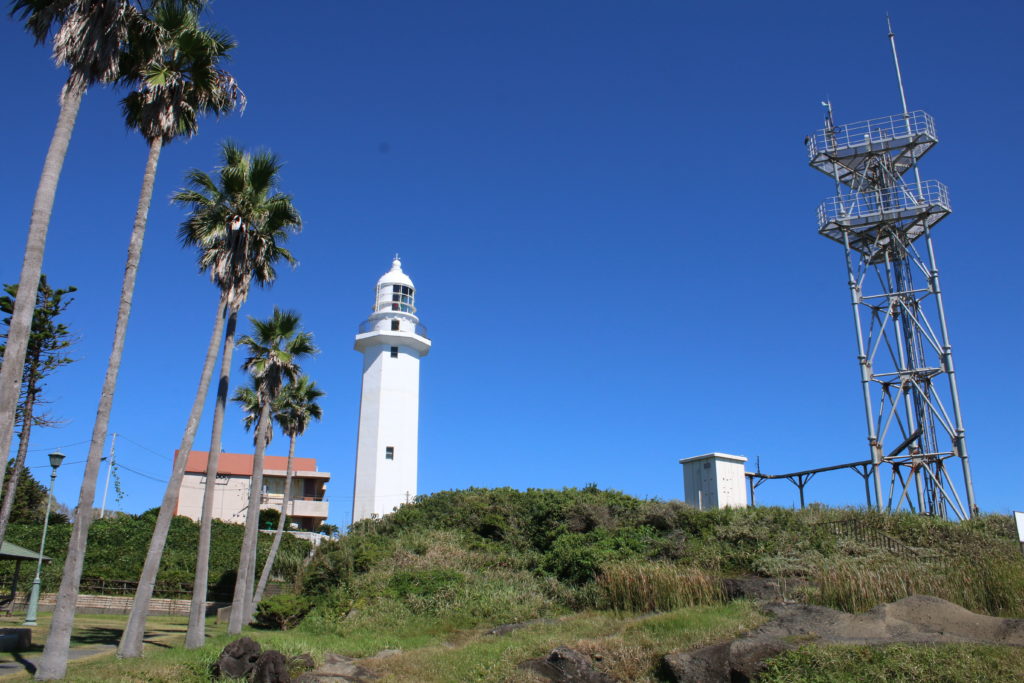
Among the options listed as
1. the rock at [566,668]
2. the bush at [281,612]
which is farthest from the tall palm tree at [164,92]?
the rock at [566,668]

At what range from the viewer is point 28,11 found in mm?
13227

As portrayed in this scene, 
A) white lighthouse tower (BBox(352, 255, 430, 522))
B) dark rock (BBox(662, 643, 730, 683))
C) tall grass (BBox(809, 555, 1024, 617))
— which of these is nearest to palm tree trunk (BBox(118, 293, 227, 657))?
dark rock (BBox(662, 643, 730, 683))

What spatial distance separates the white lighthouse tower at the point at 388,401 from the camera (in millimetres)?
40031

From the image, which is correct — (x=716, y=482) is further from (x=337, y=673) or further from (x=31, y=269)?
(x=31, y=269)

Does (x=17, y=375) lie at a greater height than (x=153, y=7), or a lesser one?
lesser

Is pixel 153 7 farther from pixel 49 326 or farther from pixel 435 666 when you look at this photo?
pixel 49 326

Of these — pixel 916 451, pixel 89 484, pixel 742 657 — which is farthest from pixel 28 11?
pixel 916 451

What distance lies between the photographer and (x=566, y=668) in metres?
12.5

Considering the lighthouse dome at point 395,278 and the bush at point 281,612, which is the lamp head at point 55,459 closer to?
the bush at point 281,612

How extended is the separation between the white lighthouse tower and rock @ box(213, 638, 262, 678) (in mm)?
25499

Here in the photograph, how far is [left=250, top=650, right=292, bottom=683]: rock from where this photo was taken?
12531 mm

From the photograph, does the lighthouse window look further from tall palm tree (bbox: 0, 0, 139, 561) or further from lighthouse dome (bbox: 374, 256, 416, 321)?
tall palm tree (bbox: 0, 0, 139, 561)

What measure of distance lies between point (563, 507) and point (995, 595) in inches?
680

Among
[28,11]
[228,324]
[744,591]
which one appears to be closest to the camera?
[28,11]
